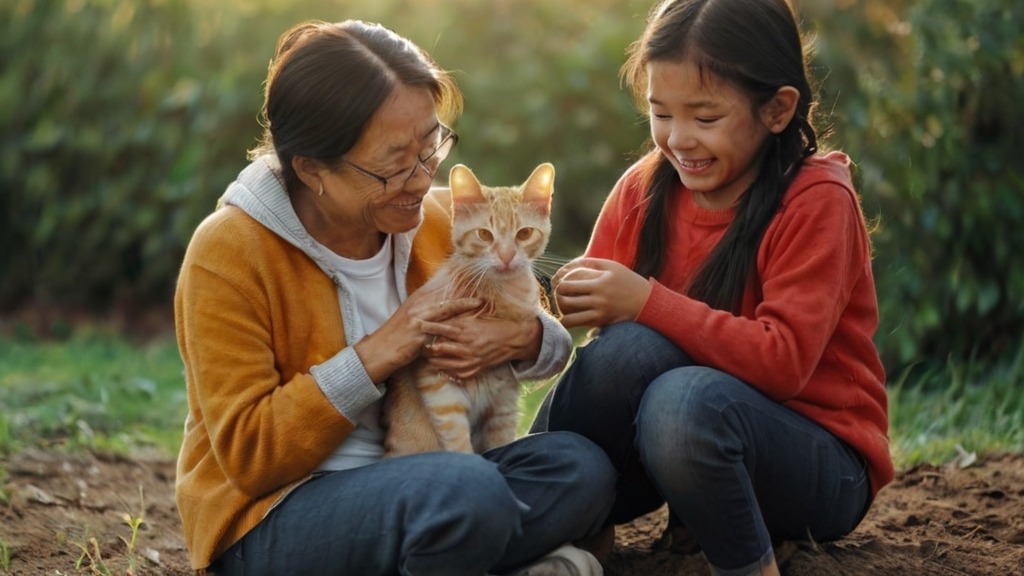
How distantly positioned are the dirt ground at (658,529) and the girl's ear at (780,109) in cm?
104

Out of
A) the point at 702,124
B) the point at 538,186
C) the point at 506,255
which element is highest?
the point at 702,124

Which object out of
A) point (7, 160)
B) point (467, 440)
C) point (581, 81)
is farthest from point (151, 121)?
point (467, 440)

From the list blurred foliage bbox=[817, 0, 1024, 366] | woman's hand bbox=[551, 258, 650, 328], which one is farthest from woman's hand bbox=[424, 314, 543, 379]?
blurred foliage bbox=[817, 0, 1024, 366]

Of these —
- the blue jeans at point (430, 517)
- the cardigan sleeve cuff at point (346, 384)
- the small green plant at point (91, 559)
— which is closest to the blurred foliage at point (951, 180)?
the blue jeans at point (430, 517)

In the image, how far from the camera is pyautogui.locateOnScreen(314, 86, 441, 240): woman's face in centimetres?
280

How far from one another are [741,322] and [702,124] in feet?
1.59

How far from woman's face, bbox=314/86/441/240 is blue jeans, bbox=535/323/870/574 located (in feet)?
1.90

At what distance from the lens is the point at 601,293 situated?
→ 2904 millimetres

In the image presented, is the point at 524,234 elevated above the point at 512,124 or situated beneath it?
elevated above

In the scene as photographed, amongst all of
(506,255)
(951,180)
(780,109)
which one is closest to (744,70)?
(780,109)

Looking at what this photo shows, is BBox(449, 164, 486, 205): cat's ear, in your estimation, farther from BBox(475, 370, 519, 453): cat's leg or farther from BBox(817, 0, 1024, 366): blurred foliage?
BBox(817, 0, 1024, 366): blurred foliage

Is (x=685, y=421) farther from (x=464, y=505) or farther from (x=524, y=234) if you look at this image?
(x=524, y=234)

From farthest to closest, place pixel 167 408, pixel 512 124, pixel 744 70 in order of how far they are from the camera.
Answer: pixel 512 124 < pixel 167 408 < pixel 744 70

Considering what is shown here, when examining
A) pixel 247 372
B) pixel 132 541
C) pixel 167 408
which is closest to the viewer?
pixel 247 372
